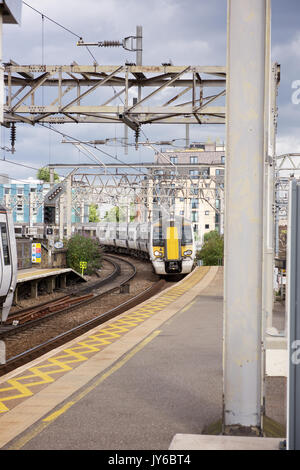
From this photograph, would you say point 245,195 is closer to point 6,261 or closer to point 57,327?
point 6,261

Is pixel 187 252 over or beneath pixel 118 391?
over

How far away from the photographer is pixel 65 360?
9.12 meters

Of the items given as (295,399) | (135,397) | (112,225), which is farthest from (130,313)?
(112,225)

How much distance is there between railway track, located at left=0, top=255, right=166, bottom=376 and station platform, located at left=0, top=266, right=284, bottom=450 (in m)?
1.23

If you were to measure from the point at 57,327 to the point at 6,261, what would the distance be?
276 cm

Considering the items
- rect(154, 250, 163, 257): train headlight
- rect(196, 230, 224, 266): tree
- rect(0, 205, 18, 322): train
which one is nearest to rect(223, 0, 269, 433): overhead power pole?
rect(0, 205, 18, 322): train

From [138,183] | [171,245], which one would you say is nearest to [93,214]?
[138,183]

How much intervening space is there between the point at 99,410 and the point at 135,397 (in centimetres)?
62

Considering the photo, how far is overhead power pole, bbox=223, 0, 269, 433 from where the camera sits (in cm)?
545

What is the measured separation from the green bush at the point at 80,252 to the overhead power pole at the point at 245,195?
22.8 meters
